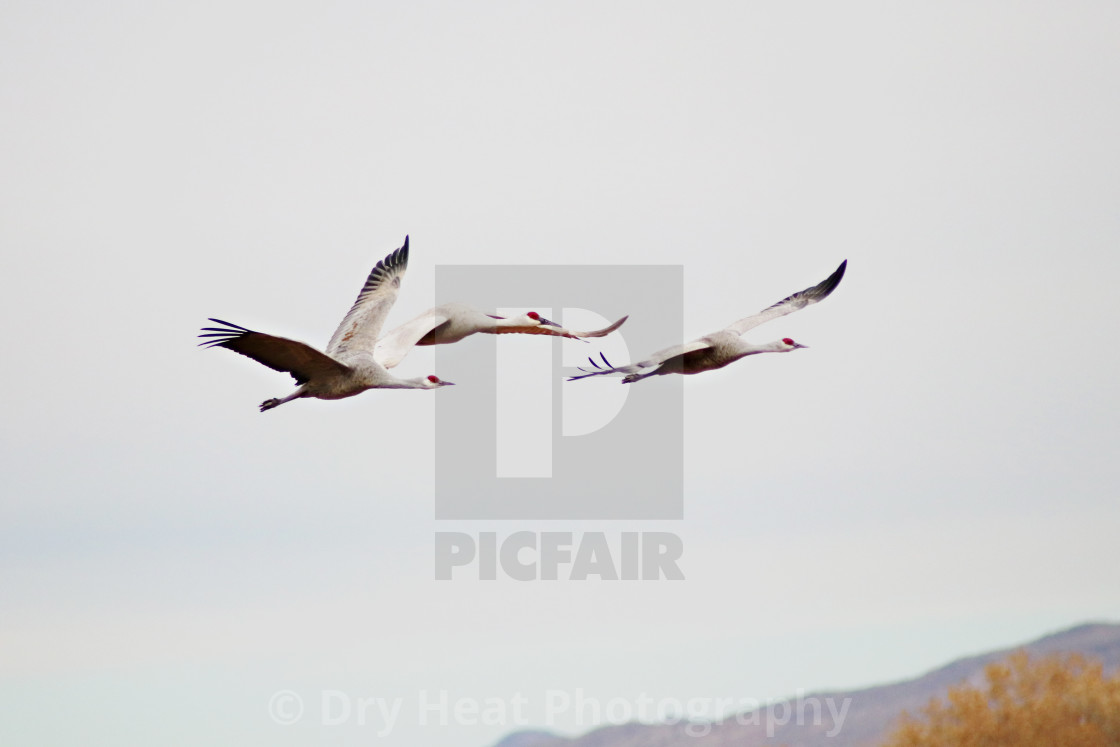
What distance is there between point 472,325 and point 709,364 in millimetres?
4751

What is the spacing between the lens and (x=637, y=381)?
73.2 feet

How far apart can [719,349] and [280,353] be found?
23.8 ft

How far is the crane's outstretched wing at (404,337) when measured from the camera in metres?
24.0

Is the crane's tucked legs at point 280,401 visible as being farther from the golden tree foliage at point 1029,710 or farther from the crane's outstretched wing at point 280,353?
the golden tree foliage at point 1029,710

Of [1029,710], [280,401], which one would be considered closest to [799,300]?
[280,401]

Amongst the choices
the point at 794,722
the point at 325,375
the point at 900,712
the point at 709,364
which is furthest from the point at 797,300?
the point at 794,722

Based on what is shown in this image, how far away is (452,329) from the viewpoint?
1012 inches

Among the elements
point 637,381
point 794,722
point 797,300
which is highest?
point 797,300

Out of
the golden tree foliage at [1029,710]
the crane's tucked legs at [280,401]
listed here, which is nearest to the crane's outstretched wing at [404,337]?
the crane's tucked legs at [280,401]

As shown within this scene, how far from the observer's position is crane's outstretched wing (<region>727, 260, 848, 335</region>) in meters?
25.1

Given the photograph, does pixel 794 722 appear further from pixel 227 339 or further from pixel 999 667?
pixel 227 339

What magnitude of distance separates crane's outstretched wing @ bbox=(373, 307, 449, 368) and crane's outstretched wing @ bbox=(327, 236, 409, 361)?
0.24 m

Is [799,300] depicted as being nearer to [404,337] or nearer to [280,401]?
[404,337]

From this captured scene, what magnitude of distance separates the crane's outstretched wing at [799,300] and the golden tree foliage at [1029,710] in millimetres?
11005
